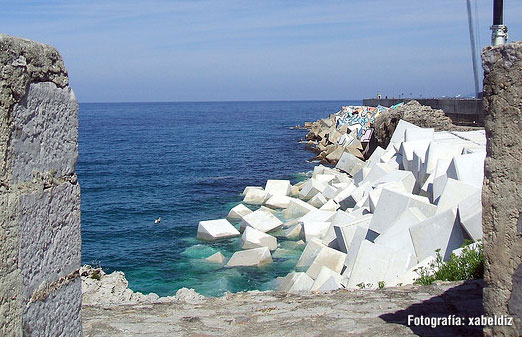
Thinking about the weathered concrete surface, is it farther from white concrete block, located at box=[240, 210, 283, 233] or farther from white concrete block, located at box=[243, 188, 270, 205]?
white concrete block, located at box=[243, 188, 270, 205]

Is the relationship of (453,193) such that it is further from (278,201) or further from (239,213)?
(278,201)

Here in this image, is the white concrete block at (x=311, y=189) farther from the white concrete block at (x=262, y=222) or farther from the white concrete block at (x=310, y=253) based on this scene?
the white concrete block at (x=310, y=253)

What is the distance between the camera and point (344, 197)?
539 inches

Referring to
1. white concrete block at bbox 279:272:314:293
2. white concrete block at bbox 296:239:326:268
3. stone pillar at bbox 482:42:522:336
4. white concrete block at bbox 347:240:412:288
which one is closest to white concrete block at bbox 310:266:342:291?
white concrete block at bbox 347:240:412:288

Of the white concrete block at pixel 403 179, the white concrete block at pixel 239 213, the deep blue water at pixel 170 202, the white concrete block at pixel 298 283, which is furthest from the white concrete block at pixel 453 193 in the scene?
the white concrete block at pixel 239 213

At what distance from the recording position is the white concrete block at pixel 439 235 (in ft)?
22.2

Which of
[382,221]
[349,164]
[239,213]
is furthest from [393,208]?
[349,164]

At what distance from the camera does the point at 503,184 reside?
9.55ft

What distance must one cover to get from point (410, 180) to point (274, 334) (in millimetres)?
7741

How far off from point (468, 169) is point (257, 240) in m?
6.15

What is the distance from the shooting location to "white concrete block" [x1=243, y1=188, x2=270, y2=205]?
1884cm

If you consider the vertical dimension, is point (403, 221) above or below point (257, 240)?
above

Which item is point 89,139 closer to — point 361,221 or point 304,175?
point 304,175

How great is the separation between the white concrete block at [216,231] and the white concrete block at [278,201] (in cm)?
301
